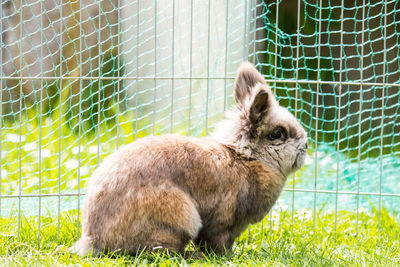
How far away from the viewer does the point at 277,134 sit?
124 inches

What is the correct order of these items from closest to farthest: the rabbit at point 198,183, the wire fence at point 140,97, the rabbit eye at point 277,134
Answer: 1. the rabbit at point 198,183
2. the rabbit eye at point 277,134
3. the wire fence at point 140,97

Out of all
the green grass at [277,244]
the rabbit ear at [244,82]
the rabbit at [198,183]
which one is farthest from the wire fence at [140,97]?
the rabbit at [198,183]

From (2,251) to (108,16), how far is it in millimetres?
2512

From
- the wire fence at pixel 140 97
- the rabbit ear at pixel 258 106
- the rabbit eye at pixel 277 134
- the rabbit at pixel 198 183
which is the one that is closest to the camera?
the rabbit at pixel 198 183

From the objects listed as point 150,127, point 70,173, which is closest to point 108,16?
point 150,127

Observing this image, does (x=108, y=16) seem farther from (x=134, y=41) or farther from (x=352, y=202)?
(x=352, y=202)

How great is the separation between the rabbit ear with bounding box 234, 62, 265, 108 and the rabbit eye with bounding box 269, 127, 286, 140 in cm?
24

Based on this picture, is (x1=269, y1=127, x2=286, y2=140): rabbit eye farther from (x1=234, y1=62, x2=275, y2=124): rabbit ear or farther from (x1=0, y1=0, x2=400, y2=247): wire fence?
(x1=0, y1=0, x2=400, y2=247): wire fence

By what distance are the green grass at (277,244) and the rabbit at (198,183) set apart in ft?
0.36

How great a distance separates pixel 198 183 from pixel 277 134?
539mm

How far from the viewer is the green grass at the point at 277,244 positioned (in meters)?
2.78

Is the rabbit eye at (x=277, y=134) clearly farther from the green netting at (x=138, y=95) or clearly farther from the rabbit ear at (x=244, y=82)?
the green netting at (x=138, y=95)

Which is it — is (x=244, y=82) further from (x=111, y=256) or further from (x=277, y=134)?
(x=111, y=256)

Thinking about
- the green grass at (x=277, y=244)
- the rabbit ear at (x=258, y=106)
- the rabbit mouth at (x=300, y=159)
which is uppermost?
the rabbit ear at (x=258, y=106)
